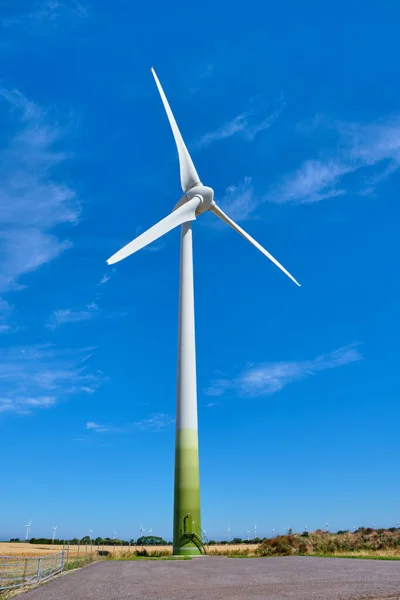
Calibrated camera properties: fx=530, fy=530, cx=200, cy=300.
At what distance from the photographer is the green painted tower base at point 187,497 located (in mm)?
39312

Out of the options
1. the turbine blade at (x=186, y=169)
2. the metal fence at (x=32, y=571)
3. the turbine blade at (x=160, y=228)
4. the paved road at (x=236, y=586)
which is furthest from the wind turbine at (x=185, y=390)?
the paved road at (x=236, y=586)

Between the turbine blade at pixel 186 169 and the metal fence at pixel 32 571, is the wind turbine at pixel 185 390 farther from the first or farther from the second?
the metal fence at pixel 32 571

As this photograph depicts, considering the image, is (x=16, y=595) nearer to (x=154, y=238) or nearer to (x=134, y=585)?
(x=134, y=585)

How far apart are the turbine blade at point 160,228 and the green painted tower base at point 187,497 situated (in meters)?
14.6

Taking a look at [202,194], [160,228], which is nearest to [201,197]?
[202,194]

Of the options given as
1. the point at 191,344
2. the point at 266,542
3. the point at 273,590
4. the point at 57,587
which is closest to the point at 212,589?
the point at 273,590

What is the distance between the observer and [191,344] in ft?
143

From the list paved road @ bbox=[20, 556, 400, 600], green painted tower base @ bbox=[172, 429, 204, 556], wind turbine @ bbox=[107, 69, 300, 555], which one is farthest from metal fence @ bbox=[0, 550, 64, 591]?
wind turbine @ bbox=[107, 69, 300, 555]

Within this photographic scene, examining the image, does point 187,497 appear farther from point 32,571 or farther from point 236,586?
point 236,586

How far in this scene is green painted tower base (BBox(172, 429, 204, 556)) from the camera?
39.3 meters

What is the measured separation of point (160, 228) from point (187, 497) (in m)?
21.3

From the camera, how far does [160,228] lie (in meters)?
43.9

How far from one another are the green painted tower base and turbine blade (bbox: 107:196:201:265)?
47.8 feet

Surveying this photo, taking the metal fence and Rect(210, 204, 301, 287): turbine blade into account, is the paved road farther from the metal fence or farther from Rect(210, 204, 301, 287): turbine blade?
Rect(210, 204, 301, 287): turbine blade
